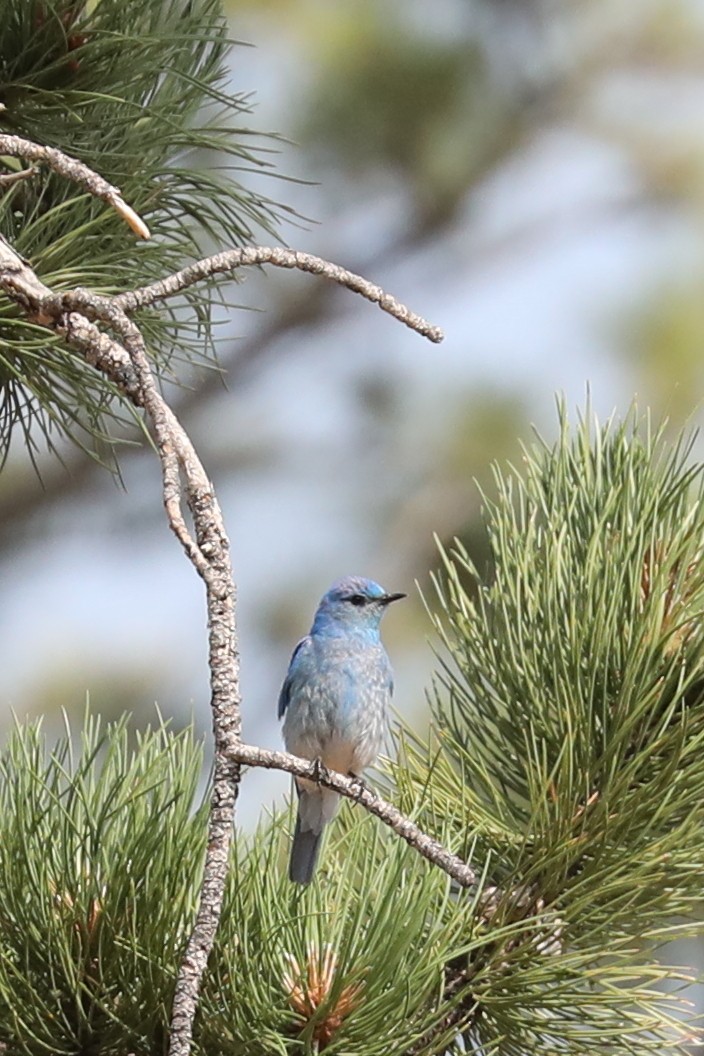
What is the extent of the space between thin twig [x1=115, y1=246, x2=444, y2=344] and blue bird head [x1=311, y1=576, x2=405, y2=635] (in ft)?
4.32

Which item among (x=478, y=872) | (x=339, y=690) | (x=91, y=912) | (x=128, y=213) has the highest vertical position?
(x=339, y=690)

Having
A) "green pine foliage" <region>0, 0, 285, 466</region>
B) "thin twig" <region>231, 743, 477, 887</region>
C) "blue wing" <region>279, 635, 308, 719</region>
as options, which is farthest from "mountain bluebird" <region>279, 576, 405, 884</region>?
"thin twig" <region>231, 743, 477, 887</region>

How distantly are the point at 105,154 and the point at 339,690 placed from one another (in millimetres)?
1005

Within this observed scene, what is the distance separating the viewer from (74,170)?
1006mm

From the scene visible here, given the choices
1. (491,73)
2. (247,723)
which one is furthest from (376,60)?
(247,723)

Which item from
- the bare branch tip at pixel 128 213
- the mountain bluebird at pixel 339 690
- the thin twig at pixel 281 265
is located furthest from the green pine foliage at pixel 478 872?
the mountain bluebird at pixel 339 690

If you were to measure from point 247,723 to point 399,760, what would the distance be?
108 inches

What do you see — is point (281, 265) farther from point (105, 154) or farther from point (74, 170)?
point (105, 154)

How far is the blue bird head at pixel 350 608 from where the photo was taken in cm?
231

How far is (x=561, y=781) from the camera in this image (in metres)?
1.07

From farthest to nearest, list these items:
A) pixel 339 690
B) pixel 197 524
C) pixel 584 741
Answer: pixel 339 690 < pixel 584 741 < pixel 197 524

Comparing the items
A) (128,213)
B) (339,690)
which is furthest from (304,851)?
(128,213)

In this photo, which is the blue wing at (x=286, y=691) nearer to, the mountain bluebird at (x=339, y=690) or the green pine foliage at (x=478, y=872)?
the mountain bluebird at (x=339, y=690)

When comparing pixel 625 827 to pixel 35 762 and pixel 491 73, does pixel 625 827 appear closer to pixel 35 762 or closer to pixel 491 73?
pixel 35 762
